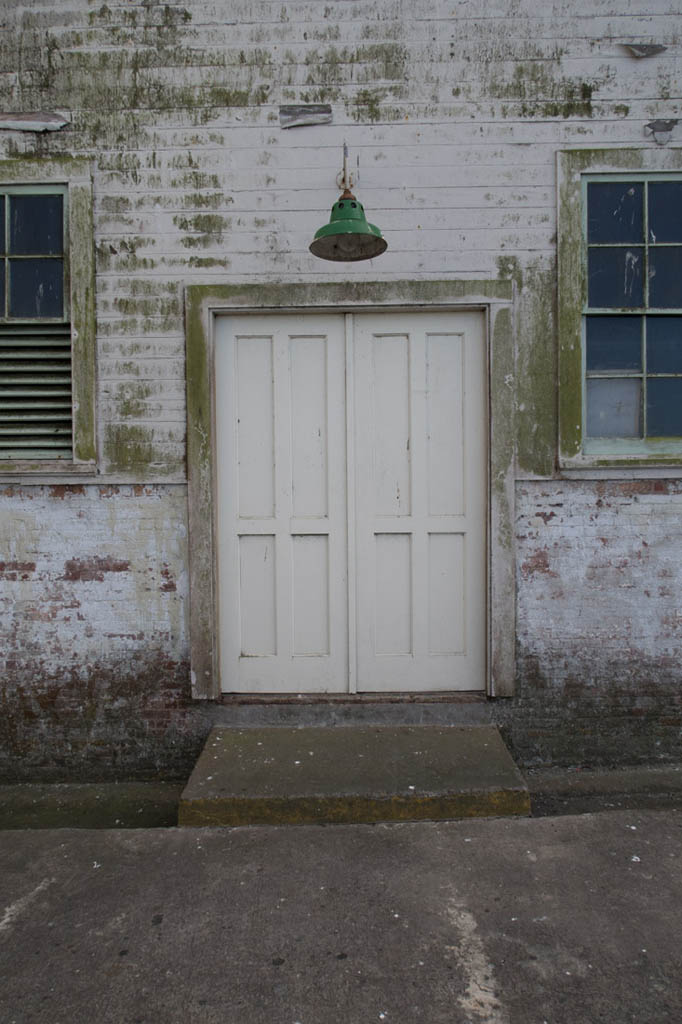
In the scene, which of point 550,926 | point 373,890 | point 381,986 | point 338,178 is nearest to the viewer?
point 381,986

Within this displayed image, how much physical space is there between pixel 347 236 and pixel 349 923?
3403 millimetres

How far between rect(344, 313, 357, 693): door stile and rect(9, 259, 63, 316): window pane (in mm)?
1795

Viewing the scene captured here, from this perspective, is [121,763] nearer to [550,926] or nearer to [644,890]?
[550,926]

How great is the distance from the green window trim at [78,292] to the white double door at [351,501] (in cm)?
78

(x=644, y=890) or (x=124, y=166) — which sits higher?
(x=124, y=166)

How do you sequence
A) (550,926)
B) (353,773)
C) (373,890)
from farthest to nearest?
(353,773) → (373,890) → (550,926)

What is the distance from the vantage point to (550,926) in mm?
2971

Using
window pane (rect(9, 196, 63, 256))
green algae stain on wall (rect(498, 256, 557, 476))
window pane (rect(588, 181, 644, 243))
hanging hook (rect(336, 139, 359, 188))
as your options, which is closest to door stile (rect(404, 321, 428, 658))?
green algae stain on wall (rect(498, 256, 557, 476))

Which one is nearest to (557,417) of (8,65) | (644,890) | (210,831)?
(644,890)

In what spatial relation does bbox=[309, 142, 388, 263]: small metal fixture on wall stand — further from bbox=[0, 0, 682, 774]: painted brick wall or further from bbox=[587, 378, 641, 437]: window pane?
bbox=[587, 378, 641, 437]: window pane

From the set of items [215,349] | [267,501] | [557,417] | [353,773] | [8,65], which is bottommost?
[353,773]

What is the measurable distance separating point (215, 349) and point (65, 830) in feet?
9.30

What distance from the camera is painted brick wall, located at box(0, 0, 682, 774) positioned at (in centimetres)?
444

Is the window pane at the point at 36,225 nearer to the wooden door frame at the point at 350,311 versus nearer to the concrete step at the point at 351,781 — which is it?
the wooden door frame at the point at 350,311
